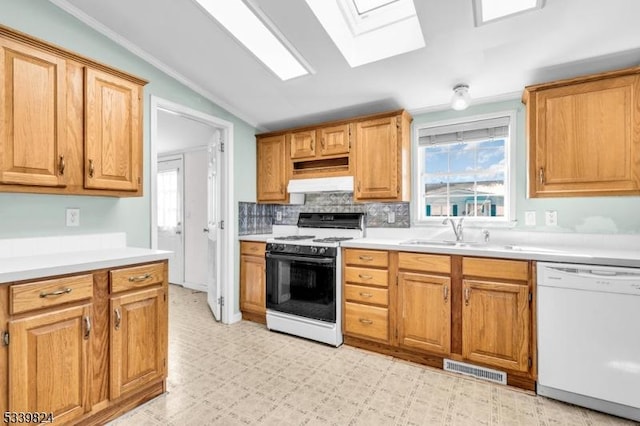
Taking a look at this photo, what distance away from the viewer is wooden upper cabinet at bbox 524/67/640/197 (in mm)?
2084

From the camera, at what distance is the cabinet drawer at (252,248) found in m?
3.36

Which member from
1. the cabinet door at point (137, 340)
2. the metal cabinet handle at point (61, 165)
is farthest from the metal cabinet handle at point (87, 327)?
the metal cabinet handle at point (61, 165)

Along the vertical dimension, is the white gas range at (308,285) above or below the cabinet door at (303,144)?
below

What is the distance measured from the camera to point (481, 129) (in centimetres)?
289

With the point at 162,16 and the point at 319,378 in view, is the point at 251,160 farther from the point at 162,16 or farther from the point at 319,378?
the point at 319,378

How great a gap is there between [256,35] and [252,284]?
249cm

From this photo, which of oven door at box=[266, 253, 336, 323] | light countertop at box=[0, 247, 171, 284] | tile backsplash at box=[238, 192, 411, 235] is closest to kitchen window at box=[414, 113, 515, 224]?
tile backsplash at box=[238, 192, 411, 235]

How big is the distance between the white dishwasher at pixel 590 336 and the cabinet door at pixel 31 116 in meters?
3.20

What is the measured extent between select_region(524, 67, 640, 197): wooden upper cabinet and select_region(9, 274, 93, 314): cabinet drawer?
122 inches

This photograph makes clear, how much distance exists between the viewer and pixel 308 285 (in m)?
3.00

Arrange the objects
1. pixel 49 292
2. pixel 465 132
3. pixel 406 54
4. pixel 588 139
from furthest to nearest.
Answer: pixel 465 132, pixel 406 54, pixel 588 139, pixel 49 292

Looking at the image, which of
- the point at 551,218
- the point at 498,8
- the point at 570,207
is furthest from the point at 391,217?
the point at 498,8

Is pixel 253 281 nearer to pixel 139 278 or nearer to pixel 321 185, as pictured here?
pixel 321 185

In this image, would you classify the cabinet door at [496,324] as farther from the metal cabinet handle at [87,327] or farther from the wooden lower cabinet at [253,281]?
the metal cabinet handle at [87,327]
